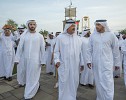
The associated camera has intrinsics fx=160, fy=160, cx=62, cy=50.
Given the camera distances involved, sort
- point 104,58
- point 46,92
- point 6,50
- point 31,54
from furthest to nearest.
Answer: point 6,50 → point 46,92 → point 31,54 → point 104,58

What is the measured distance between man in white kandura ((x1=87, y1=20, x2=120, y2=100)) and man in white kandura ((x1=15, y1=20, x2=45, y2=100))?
1637 mm

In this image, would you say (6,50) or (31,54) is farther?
(6,50)

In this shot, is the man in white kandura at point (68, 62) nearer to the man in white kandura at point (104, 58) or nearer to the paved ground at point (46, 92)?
the man in white kandura at point (104, 58)

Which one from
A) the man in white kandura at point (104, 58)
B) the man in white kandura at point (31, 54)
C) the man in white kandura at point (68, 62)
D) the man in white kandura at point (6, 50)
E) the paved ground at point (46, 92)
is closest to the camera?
the man in white kandura at point (104, 58)

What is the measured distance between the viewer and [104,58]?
407 centimetres

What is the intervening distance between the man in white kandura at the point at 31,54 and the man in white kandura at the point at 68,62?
0.88 meters

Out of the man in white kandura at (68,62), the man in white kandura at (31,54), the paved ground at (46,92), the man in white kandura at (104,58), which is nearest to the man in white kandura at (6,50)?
the paved ground at (46,92)

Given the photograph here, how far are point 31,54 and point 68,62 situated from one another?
4.12ft

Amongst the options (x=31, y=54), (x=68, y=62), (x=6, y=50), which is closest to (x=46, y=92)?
(x=31, y=54)

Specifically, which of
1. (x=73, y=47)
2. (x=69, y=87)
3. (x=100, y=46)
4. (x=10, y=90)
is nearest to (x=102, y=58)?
(x=100, y=46)

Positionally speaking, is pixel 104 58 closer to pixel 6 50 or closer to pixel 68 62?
pixel 68 62

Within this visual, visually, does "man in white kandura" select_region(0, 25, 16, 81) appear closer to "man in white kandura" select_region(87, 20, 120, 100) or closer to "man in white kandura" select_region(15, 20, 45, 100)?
"man in white kandura" select_region(15, 20, 45, 100)

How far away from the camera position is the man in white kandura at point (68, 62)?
13.6ft

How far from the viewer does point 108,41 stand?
4.13 meters
